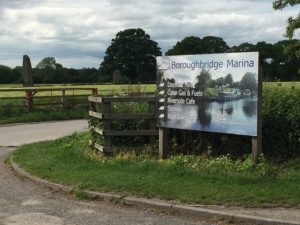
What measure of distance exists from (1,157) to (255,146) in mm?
6755

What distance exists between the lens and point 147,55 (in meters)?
80.5

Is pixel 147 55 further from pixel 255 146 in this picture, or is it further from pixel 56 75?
pixel 255 146

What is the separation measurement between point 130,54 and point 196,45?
19.0 m

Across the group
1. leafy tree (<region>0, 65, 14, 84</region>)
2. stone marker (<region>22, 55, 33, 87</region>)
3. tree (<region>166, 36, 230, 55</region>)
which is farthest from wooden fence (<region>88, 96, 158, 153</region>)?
leafy tree (<region>0, 65, 14, 84</region>)

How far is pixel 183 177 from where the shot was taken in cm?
874

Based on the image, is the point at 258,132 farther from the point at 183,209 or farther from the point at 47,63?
the point at 47,63

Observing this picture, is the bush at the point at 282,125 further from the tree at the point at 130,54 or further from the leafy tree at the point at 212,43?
the tree at the point at 130,54

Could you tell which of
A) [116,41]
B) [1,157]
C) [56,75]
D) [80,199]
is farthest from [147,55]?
[80,199]

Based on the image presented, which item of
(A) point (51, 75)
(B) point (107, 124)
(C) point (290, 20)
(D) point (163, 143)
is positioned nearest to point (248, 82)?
(D) point (163, 143)

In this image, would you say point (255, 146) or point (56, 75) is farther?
point (56, 75)

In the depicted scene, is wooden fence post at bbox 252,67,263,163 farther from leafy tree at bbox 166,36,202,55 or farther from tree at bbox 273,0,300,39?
leafy tree at bbox 166,36,202,55

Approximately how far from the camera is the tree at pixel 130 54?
78.1 m

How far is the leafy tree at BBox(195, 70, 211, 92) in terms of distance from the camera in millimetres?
9617

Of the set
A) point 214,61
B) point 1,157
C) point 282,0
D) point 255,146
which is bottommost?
point 1,157
